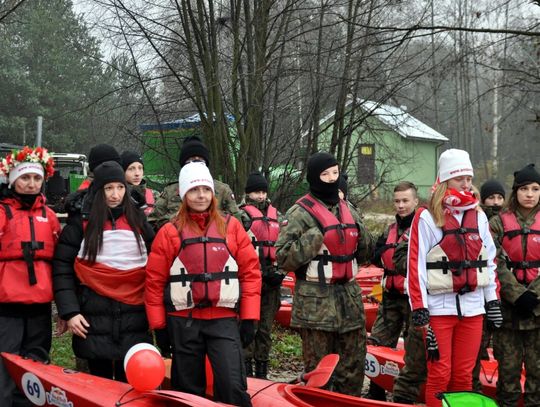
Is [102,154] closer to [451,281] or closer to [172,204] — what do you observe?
[172,204]

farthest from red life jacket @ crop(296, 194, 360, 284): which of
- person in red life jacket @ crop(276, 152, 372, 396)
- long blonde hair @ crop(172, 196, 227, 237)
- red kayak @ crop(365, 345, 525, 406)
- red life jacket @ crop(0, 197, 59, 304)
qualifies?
red life jacket @ crop(0, 197, 59, 304)

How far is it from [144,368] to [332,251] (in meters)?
1.72

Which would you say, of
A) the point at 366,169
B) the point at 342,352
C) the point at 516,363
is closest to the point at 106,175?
the point at 342,352

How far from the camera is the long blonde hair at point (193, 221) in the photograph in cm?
473

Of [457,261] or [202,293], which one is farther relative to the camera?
[457,261]

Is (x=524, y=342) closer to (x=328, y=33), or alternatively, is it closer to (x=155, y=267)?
(x=155, y=267)

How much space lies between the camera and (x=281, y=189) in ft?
38.8

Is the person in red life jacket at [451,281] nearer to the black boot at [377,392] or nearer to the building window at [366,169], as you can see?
the black boot at [377,392]

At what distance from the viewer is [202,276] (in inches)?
180

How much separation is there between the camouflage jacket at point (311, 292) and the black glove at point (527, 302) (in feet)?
4.18

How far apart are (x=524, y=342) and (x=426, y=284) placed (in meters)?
1.41

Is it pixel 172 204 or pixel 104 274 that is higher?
pixel 172 204

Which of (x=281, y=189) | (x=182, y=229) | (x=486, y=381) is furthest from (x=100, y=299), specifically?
(x=281, y=189)

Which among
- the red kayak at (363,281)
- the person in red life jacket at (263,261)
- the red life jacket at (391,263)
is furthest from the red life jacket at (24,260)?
the red kayak at (363,281)
